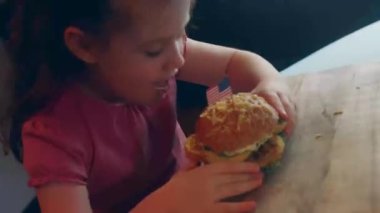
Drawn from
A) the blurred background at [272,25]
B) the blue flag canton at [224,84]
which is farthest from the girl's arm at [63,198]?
the blurred background at [272,25]

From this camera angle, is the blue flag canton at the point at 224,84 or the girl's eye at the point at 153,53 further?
the blue flag canton at the point at 224,84

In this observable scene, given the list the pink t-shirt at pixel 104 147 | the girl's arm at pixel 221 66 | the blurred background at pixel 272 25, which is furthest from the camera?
the blurred background at pixel 272 25

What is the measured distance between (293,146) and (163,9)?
A: 0.67ft

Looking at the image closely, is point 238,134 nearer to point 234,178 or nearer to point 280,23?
point 234,178

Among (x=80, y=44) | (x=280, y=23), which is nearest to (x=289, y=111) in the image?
(x=80, y=44)

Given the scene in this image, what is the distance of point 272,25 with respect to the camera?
1.66 meters

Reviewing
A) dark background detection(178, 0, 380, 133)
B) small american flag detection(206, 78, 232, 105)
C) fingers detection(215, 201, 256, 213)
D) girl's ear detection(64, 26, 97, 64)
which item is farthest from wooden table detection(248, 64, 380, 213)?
dark background detection(178, 0, 380, 133)

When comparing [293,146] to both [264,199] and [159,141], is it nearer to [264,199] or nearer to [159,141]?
[264,199]

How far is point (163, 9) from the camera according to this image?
2.65 ft

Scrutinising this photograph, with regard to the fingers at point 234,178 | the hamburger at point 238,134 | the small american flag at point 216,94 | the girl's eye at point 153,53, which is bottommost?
the small american flag at point 216,94

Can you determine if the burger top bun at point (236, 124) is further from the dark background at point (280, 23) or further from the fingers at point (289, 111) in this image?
the dark background at point (280, 23)

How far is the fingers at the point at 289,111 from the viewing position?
0.85 m

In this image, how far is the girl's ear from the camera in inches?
33.0

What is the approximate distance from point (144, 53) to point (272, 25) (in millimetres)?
854
